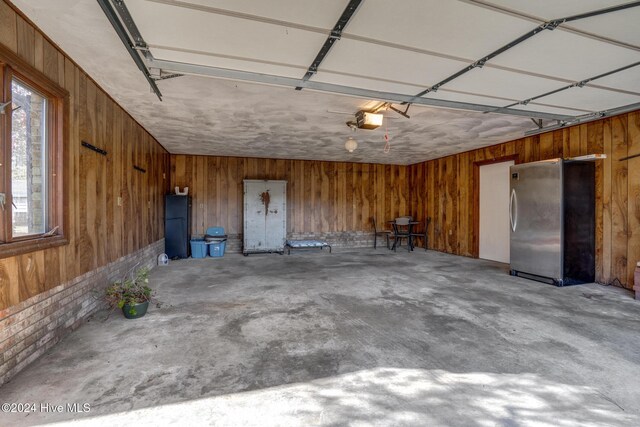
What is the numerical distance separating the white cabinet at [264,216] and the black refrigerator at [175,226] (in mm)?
1420

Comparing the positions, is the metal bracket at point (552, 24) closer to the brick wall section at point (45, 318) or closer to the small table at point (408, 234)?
the brick wall section at point (45, 318)

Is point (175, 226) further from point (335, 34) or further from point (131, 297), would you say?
point (335, 34)

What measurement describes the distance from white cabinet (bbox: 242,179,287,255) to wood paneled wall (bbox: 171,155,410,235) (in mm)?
630

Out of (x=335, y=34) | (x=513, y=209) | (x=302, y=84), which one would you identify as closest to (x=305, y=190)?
(x=513, y=209)

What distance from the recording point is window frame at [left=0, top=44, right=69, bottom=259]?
6.62 feet

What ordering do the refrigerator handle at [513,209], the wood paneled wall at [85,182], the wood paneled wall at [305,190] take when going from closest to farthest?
the wood paneled wall at [85,182], the refrigerator handle at [513,209], the wood paneled wall at [305,190]

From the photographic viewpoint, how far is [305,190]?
8633 mm

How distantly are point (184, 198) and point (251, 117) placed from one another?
10.7 feet

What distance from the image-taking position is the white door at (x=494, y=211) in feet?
21.1

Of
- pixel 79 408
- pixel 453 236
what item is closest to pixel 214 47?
pixel 79 408

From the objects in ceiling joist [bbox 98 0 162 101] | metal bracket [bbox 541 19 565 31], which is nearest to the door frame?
metal bracket [bbox 541 19 565 31]

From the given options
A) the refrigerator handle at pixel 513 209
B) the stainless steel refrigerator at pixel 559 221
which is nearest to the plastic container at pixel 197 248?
the refrigerator handle at pixel 513 209

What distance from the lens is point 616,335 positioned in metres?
2.75

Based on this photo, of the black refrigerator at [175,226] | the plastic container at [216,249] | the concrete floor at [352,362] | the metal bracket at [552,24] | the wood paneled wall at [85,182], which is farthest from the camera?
the plastic container at [216,249]
